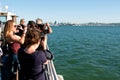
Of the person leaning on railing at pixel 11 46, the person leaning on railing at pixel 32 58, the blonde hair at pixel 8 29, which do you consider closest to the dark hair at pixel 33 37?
the person leaning on railing at pixel 32 58

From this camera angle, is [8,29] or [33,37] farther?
[8,29]

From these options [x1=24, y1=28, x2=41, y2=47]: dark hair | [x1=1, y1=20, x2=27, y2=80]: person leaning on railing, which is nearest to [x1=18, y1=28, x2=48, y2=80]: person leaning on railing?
[x1=24, y1=28, x2=41, y2=47]: dark hair

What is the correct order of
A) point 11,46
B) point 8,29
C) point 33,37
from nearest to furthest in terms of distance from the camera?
point 33,37 < point 8,29 < point 11,46

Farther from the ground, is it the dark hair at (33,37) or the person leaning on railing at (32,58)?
the dark hair at (33,37)

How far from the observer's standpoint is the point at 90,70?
1861cm

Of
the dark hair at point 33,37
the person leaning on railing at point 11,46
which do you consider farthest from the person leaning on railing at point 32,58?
the person leaning on railing at point 11,46

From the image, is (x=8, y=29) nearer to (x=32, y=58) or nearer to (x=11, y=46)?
(x=11, y=46)

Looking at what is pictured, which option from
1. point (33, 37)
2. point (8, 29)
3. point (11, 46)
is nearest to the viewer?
point (33, 37)

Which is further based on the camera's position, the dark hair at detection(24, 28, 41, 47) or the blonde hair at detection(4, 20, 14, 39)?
the blonde hair at detection(4, 20, 14, 39)

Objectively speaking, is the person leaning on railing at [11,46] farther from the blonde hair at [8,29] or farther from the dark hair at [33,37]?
the dark hair at [33,37]

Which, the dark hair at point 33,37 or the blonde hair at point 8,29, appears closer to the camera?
the dark hair at point 33,37

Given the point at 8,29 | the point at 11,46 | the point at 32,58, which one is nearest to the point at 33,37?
the point at 32,58

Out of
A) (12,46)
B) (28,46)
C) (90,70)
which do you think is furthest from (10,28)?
(90,70)

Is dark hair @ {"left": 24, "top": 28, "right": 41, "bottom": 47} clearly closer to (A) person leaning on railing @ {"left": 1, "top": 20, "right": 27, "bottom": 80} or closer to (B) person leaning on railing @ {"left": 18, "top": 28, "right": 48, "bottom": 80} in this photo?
(B) person leaning on railing @ {"left": 18, "top": 28, "right": 48, "bottom": 80}
